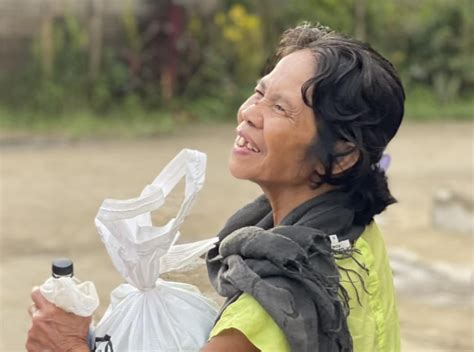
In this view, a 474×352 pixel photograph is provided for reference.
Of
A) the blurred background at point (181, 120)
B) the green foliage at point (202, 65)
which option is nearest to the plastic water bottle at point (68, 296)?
the blurred background at point (181, 120)

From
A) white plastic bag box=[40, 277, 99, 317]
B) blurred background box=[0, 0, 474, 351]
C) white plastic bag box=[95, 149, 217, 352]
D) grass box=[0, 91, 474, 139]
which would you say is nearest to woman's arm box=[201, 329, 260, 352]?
white plastic bag box=[95, 149, 217, 352]

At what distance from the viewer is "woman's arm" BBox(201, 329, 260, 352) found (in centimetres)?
156

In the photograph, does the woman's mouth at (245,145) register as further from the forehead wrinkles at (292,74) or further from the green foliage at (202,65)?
the green foliage at (202,65)

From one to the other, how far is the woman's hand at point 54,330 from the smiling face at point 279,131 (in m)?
0.39

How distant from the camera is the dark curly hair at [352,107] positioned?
163cm

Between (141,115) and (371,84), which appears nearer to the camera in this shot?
(371,84)

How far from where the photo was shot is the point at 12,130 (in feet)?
29.3

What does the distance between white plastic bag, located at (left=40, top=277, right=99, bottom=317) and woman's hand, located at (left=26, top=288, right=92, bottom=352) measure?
0.03ft

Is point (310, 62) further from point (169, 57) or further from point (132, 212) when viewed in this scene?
point (169, 57)

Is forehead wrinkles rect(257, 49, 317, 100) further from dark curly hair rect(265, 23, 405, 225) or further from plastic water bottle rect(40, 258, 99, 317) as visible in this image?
plastic water bottle rect(40, 258, 99, 317)

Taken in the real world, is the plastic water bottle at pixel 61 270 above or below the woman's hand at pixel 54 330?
above

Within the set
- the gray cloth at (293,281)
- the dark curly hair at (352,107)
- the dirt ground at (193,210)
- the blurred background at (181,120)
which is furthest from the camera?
the blurred background at (181,120)

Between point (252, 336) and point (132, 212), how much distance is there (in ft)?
1.08

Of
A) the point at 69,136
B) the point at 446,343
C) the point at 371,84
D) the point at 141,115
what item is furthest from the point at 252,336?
the point at 141,115
